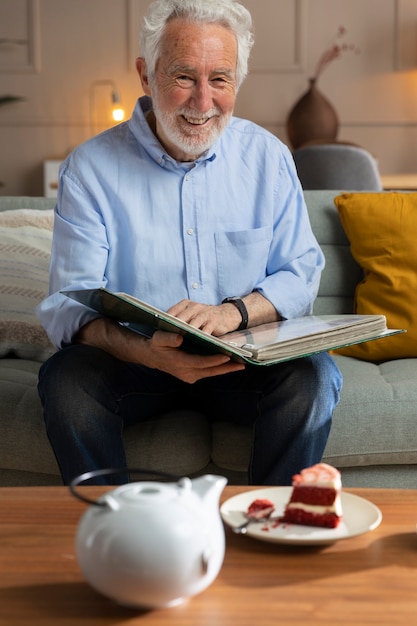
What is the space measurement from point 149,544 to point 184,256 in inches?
43.0

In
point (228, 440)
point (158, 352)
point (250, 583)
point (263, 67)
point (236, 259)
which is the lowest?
point (228, 440)

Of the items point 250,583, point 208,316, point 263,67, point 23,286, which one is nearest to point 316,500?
point 250,583

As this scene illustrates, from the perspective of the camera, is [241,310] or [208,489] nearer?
[208,489]

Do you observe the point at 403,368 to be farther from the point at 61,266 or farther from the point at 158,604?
the point at 158,604

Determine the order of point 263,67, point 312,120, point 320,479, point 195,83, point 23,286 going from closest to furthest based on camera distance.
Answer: point 320,479
point 195,83
point 23,286
point 312,120
point 263,67

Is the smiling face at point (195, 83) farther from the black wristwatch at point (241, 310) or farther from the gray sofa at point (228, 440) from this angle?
the gray sofa at point (228, 440)

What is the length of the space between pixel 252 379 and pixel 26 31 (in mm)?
3803

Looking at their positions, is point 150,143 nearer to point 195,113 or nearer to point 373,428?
point 195,113

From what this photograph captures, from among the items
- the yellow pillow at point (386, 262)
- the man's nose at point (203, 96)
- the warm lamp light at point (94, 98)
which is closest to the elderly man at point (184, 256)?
the man's nose at point (203, 96)

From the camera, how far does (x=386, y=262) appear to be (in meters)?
2.27

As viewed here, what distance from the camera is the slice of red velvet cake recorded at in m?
1.12

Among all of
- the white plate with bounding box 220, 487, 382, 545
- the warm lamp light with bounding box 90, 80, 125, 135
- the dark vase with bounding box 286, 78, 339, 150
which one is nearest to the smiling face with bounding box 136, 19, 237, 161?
the white plate with bounding box 220, 487, 382, 545

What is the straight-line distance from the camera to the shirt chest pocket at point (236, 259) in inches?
76.4

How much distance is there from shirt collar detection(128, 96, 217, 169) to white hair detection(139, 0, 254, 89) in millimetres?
91
